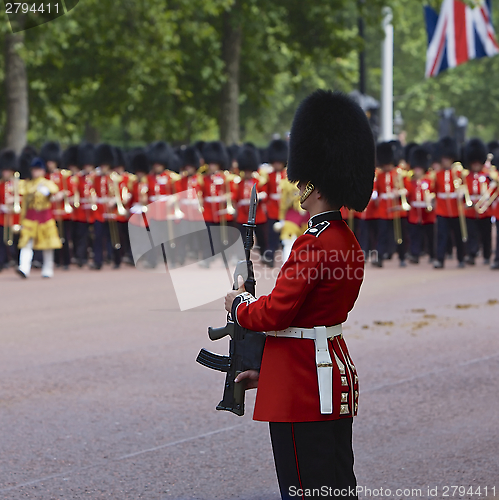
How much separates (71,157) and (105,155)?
737 millimetres

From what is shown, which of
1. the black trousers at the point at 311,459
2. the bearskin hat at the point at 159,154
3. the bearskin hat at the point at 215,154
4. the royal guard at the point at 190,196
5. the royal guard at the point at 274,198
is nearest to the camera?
the black trousers at the point at 311,459

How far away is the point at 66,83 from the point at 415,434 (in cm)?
2148

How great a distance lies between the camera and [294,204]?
560 inches

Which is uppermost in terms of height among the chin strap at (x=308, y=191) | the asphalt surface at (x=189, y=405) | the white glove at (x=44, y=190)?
the chin strap at (x=308, y=191)

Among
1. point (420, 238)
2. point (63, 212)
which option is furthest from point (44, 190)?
point (420, 238)

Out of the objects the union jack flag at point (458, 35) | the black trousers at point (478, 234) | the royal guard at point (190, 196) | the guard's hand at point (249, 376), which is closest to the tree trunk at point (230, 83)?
the union jack flag at point (458, 35)

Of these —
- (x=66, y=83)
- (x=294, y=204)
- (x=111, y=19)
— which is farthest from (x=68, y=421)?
(x=66, y=83)

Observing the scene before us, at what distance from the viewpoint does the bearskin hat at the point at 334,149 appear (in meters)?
3.58

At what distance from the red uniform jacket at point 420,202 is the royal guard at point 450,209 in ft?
0.84

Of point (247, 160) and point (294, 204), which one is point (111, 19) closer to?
point (247, 160)

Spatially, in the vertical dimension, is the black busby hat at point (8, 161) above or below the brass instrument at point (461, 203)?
above

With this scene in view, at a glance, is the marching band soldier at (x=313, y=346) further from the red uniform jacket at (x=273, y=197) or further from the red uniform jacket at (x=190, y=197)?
the red uniform jacket at (x=273, y=197)

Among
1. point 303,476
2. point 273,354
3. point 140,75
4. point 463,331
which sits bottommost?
point 463,331

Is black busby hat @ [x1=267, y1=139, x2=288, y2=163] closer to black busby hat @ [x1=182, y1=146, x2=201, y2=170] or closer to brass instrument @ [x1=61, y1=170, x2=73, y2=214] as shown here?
black busby hat @ [x1=182, y1=146, x2=201, y2=170]
